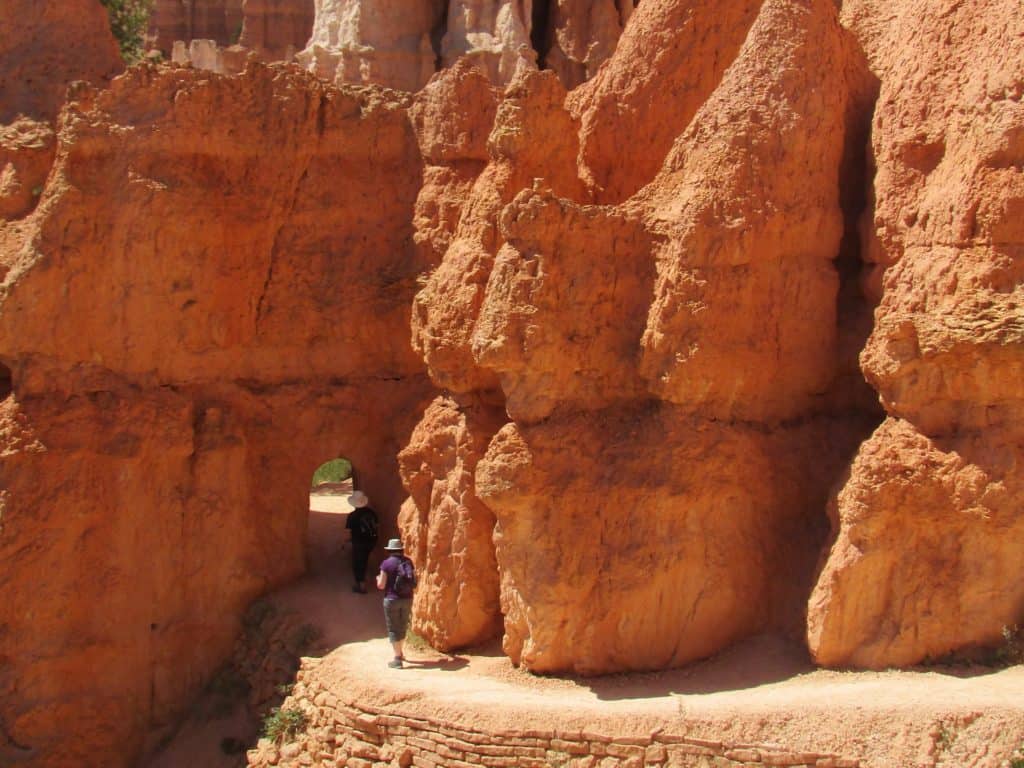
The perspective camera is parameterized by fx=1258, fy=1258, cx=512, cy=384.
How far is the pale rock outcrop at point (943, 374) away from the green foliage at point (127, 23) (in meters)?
12.6

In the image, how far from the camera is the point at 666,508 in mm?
9711

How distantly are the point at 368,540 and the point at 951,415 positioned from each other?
6127 mm

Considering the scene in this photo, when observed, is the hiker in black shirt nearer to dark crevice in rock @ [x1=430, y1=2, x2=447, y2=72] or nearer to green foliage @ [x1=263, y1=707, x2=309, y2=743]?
green foliage @ [x1=263, y1=707, x2=309, y2=743]

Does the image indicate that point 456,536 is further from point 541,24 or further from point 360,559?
point 541,24

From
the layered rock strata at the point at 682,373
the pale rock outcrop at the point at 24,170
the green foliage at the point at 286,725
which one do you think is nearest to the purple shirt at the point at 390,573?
the layered rock strata at the point at 682,373

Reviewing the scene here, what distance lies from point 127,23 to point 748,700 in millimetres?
14825

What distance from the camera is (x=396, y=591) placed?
1090cm

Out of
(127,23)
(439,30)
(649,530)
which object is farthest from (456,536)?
(439,30)

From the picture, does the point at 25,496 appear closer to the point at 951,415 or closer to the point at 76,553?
the point at 76,553

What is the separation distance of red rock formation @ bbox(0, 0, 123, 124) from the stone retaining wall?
6553mm

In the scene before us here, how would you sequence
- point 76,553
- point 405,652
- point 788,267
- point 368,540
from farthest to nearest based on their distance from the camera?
point 368,540 < point 76,553 < point 405,652 < point 788,267

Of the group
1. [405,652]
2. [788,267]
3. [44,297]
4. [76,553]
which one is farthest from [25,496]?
[788,267]

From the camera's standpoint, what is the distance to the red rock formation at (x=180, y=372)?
11719 mm

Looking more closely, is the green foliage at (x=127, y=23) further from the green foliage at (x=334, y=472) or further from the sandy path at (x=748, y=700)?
the sandy path at (x=748, y=700)
